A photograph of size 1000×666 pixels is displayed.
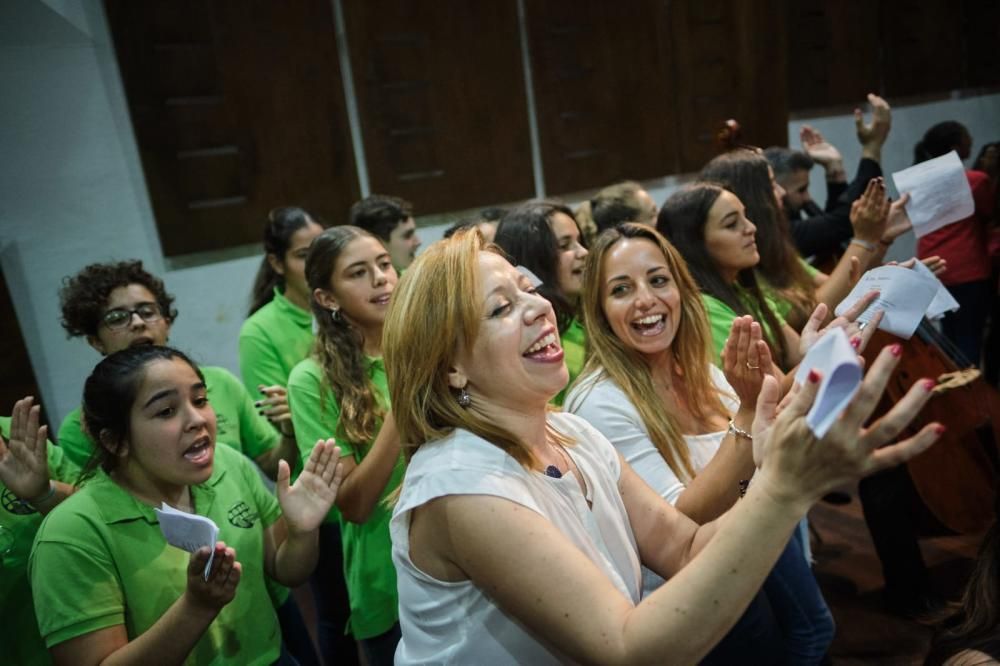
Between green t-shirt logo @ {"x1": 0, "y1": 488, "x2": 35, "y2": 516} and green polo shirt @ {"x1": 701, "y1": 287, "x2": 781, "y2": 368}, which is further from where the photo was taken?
green polo shirt @ {"x1": 701, "y1": 287, "x2": 781, "y2": 368}

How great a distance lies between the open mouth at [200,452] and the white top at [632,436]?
857 mm

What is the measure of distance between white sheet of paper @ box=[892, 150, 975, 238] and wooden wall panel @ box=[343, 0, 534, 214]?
8.16ft

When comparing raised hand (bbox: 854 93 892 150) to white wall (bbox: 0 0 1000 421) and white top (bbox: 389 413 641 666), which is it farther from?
white wall (bbox: 0 0 1000 421)

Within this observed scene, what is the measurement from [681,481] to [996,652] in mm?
688

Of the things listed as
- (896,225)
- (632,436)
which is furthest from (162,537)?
(896,225)

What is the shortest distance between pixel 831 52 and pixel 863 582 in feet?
13.3

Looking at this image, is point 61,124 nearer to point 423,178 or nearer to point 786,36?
point 423,178

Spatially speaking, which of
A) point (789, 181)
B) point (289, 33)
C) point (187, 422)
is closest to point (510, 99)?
point (289, 33)

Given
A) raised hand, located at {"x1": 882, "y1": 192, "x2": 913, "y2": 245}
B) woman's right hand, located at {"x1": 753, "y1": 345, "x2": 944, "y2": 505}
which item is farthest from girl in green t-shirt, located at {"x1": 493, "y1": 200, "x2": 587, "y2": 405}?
woman's right hand, located at {"x1": 753, "y1": 345, "x2": 944, "y2": 505}

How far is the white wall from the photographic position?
2973 mm

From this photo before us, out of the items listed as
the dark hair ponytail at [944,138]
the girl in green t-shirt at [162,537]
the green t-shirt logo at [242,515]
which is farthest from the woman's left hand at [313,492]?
the dark hair ponytail at [944,138]

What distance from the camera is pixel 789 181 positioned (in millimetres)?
3500

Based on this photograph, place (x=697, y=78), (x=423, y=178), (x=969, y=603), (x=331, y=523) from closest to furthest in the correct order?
1. (x=969, y=603)
2. (x=331, y=523)
3. (x=423, y=178)
4. (x=697, y=78)

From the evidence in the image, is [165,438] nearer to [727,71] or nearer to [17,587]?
[17,587]
